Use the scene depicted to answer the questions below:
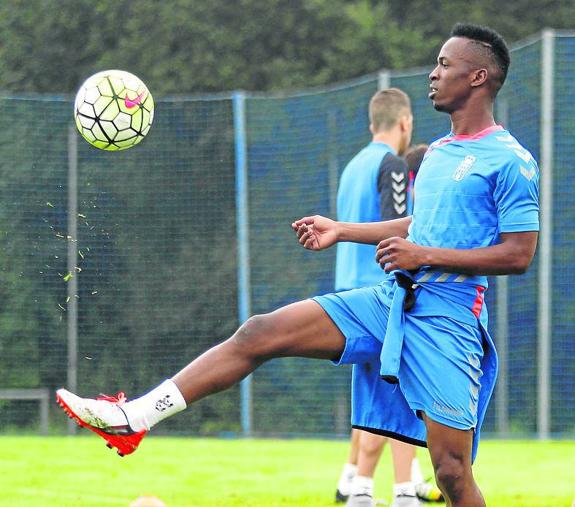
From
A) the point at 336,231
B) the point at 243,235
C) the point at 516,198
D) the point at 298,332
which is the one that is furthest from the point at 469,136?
the point at 243,235

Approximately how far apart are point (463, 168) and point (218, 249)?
23.6 ft

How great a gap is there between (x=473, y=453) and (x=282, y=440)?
6803 millimetres

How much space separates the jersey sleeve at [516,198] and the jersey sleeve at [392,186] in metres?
1.97

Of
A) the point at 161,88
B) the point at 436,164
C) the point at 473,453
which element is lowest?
the point at 473,453

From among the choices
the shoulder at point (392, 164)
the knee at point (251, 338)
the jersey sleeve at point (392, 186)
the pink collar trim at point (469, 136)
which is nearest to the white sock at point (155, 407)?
the knee at point (251, 338)

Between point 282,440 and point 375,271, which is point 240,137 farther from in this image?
A: point 375,271

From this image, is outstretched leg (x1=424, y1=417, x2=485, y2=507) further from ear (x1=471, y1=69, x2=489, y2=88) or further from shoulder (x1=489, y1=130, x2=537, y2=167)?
ear (x1=471, y1=69, x2=489, y2=88)

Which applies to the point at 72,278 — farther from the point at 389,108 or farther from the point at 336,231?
the point at 336,231

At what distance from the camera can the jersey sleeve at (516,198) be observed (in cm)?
447

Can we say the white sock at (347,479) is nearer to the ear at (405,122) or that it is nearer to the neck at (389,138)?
the neck at (389,138)

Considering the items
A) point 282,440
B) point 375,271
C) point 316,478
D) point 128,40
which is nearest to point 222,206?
point 282,440

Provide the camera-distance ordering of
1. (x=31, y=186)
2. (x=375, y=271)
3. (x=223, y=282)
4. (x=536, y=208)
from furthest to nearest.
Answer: (x=223, y=282) → (x=31, y=186) → (x=375, y=271) → (x=536, y=208)

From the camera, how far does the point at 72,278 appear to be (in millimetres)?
10688

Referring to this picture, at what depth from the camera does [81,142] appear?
445 inches
